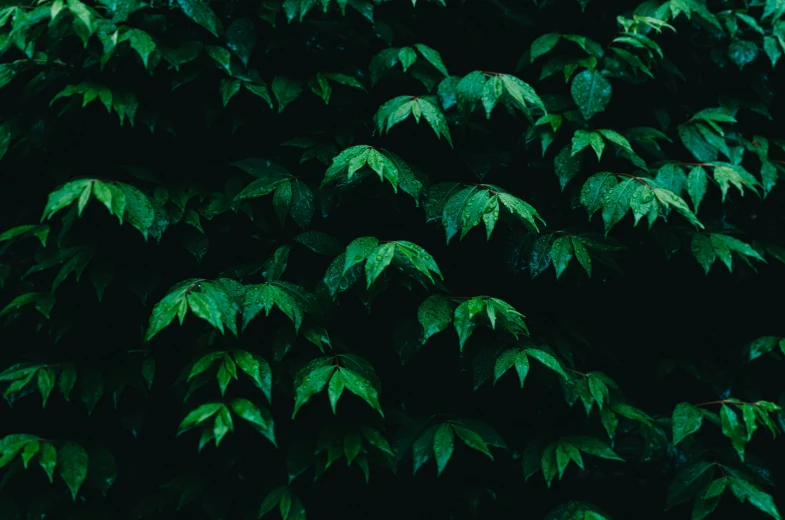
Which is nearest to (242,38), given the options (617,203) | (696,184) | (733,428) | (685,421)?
(617,203)

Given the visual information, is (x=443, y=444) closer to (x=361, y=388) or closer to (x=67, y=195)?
(x=361, y=388)

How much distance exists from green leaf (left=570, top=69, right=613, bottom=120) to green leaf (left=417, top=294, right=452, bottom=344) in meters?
1.03

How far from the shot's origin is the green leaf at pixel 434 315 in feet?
7.97

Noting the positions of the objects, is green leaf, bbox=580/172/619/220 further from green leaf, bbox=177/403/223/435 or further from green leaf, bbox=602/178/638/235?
green leaf, bbox=177/403/223/435

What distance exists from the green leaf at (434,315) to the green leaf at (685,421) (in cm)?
98

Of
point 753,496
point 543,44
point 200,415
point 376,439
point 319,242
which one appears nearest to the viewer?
point 200,415

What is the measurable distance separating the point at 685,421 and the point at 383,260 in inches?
53.8

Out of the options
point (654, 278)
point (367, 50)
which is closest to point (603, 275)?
point (654, 278)

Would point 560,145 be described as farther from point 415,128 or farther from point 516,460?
point 516,460

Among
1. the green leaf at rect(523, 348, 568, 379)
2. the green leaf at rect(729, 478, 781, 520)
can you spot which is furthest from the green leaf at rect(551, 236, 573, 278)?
the green leaf at rect(729, 478, 781, 520)

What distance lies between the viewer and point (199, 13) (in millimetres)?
2711

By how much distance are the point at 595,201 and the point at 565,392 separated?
738 millimetres

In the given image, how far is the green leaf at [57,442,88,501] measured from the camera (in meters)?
2.39

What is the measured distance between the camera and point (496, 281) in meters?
3.01
